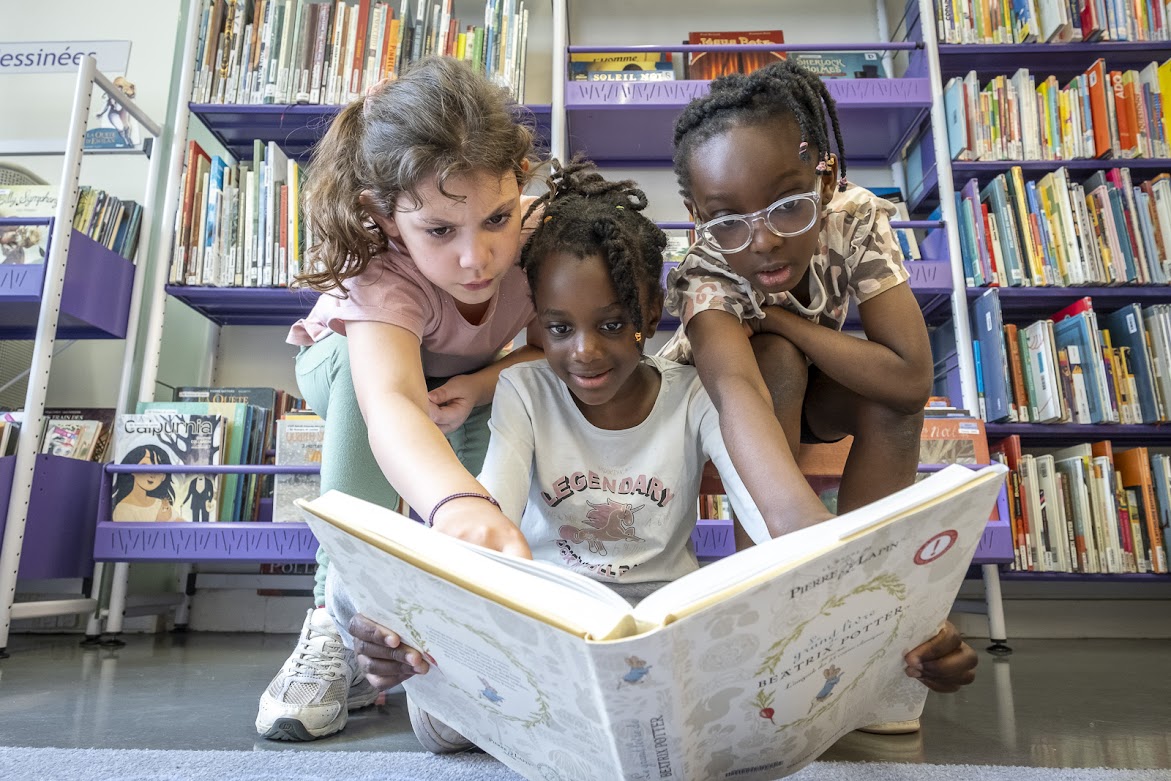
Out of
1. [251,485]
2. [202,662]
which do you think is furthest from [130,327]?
[202,662]

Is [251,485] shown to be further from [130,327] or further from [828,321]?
[828,321]

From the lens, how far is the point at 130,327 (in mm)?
1780

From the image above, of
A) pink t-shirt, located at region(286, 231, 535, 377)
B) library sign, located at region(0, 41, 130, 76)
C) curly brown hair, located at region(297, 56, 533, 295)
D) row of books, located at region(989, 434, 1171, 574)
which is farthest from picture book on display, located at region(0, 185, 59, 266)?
row of books, located at region(989, 434, 1171, 574)

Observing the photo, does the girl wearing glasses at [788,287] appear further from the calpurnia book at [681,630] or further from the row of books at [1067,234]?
the row of books at [1067,234]

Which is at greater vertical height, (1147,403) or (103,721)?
(1147,403)

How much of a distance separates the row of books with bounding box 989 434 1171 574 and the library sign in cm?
236

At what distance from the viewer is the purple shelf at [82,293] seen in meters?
1.57

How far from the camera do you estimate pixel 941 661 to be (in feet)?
1.72

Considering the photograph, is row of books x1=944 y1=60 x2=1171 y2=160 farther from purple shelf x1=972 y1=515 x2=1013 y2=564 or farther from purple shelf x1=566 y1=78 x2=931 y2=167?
purple shelf x1=972 y1=515 x2=1013 y2=564

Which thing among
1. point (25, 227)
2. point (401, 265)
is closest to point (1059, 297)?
point (401, 265)

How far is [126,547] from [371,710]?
3.02 feet

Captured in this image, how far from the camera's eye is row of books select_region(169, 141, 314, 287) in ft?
5.88

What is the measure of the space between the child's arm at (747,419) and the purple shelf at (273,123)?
1.11m

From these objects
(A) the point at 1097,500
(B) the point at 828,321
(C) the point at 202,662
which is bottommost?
(C) the point at 202,662
